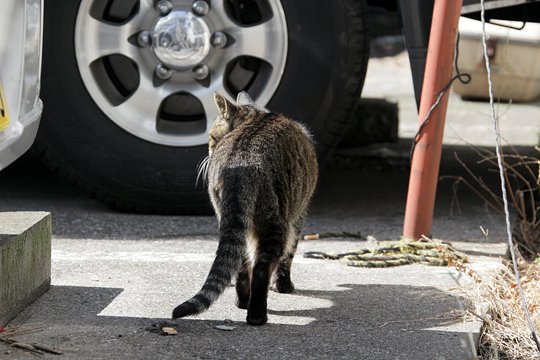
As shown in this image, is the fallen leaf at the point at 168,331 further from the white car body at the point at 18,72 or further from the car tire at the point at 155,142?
the car tire at the point at 155,142

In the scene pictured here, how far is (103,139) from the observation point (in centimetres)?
466

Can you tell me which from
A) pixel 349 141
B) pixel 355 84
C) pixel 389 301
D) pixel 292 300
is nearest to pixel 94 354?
pixel 292 300

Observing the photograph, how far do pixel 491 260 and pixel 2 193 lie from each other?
2.49 m

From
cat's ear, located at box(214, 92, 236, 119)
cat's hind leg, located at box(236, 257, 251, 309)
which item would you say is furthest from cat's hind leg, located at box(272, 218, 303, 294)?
cat's ear, located at box(214, 92, 236, 119)

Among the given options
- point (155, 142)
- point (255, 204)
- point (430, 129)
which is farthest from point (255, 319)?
point (155, 142)

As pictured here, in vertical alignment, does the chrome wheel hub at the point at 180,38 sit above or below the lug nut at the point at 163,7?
below

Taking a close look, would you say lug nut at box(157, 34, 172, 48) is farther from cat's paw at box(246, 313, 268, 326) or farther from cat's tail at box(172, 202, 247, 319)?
cat's paw at box(246, 313, 268, 326)

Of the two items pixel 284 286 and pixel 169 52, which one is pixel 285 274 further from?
pixel 169 52

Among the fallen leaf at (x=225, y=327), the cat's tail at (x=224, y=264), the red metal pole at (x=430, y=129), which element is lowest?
the fallen leaf at (x=225, y=327)

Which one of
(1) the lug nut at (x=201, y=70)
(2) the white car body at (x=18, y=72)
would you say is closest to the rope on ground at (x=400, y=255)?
(1) the lug nut at (x=201, y=70)

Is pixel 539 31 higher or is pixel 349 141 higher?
pixel 539 31

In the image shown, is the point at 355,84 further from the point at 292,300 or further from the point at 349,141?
the point at 349,141

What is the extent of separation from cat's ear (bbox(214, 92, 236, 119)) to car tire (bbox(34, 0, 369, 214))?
0.81 m

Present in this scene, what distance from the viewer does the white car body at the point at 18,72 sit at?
297 cm
